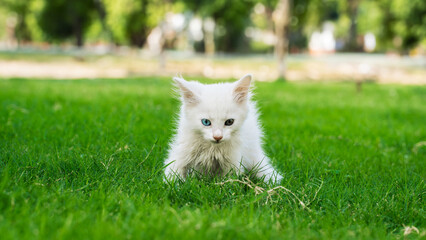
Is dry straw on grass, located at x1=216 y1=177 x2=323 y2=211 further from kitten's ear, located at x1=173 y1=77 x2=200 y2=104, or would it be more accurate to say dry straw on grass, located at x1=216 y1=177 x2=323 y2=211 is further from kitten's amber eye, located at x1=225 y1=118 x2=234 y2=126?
kitten's ear, located at x1=173 y1=77 x2=200 y2=104

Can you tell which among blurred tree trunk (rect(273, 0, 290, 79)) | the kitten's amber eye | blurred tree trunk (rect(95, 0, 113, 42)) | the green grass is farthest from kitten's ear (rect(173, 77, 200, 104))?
blurred tree trunk (rect(95, 0, 113, 42))

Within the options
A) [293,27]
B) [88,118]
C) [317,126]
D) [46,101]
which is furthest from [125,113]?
[293,27]

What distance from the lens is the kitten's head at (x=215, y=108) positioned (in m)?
3.15

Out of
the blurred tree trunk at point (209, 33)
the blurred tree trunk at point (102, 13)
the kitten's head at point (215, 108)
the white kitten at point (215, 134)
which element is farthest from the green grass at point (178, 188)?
the blurred tree trunk at point (102, 13)

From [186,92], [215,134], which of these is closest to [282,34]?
[186,92]

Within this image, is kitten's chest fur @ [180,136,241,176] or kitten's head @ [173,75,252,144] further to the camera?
kitten's chest fur @ [180,136,241,176]

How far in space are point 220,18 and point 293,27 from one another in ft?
21.6

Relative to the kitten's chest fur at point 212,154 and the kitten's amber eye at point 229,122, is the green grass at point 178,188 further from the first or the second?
the kitten's amber eye at point 229,122

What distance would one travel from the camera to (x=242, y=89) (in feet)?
10.9

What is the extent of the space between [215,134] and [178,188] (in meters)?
0.50

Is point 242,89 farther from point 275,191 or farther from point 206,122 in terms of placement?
point 275,191

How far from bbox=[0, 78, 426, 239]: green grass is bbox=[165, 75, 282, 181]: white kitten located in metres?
0.25

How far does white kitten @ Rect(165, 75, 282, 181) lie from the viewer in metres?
3.17

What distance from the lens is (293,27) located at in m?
33.1
